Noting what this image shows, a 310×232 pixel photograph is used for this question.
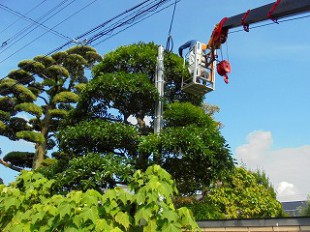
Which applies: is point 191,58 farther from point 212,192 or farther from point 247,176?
point 247,176

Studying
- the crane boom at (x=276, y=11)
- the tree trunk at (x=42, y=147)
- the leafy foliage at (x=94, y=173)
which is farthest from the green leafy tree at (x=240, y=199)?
the crane boom at (x=276, y=11)

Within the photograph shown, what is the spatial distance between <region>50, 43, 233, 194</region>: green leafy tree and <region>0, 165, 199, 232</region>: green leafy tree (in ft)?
14.9

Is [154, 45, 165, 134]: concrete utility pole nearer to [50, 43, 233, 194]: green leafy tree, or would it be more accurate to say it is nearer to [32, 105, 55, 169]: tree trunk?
[50, 43, 233, 194]: green leafy tree

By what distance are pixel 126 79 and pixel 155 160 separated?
2235mm

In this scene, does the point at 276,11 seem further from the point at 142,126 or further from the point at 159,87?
the point at 142,126

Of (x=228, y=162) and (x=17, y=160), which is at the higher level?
(x=17, y=160)

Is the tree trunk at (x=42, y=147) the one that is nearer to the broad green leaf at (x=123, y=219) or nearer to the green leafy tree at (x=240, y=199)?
the green leafy tree at (x=240, y=199)

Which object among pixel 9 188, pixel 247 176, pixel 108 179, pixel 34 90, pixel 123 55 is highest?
pixel 34 90

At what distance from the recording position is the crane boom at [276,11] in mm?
8422

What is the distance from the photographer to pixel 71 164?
32.5 feet

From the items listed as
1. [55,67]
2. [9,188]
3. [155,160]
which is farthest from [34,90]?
[9,188]

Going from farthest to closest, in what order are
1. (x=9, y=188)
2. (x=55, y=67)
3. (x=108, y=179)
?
(x=55, y=67)
(x=108, y=179)
(x=9, y=188)

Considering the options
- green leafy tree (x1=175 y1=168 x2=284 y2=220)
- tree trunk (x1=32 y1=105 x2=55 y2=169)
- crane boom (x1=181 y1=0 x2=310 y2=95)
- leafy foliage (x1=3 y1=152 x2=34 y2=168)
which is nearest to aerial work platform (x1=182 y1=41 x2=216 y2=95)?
crane boom (x1=181 y1=0 x2=310 y2=95)

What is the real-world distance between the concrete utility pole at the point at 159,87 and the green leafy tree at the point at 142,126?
196 mm
